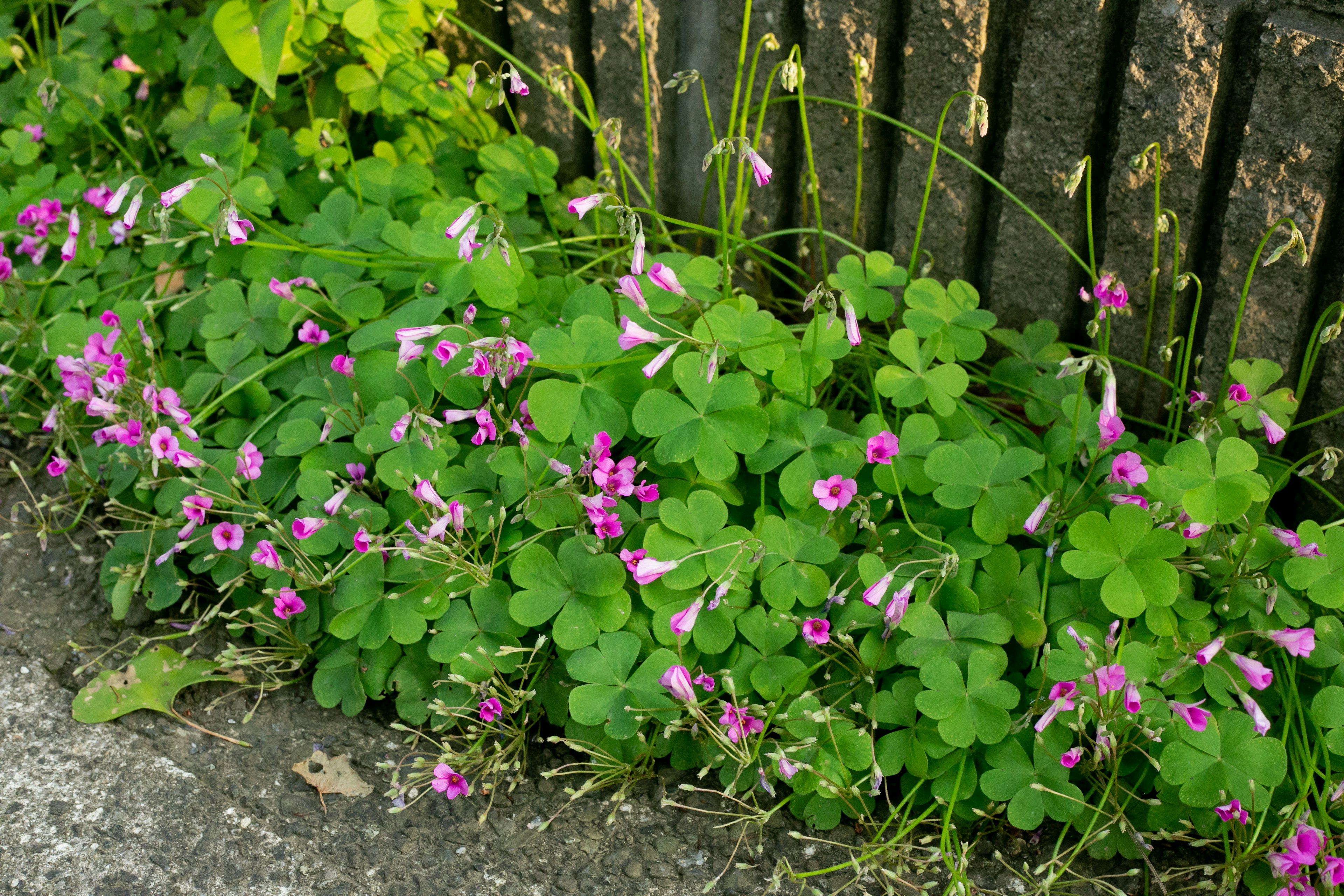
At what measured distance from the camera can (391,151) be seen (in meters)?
2.78

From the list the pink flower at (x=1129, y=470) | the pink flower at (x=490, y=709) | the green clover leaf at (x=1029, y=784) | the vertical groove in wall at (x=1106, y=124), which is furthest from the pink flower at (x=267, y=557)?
the vertical groove in wall at (x=1106, y=124)

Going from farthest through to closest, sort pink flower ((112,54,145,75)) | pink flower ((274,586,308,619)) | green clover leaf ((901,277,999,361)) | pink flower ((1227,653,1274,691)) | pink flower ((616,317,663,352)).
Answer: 1. pink flower ((112,54,145,75))
2. green clover leaf ((901,277,999,361))
3. pink flower ((274,586,308,619))
4. pink flower ((616,317,663,352))
5. pink flower ((1227,653,1274,691))

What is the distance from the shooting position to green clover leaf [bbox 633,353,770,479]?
6.28 ft

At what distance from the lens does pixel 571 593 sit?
1913 mm

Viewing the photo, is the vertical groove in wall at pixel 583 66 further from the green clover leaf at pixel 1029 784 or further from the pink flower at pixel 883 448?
the green clover leaf at pixel 1029 784

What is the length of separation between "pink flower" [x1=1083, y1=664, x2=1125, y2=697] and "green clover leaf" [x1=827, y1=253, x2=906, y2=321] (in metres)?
0.87

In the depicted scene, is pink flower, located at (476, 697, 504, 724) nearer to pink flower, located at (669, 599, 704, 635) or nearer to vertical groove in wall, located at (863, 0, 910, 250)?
pink flower, located at (669, 599, 704, 635)

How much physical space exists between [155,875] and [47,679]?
24.2 inches

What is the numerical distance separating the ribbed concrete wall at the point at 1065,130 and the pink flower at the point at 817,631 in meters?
1.04

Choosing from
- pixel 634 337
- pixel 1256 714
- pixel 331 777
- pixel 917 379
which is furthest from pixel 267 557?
pixel 1256 714

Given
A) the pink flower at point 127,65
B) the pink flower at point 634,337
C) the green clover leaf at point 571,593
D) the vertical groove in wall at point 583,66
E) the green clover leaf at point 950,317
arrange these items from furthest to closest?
the pink flower at point 127,65
the vertical groove in wall at point 583,66
the green clover leaf at point 950,317
the green clover leaf at point 571,593
the pink flower at point 634,337

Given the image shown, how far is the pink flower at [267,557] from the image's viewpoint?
195 cm

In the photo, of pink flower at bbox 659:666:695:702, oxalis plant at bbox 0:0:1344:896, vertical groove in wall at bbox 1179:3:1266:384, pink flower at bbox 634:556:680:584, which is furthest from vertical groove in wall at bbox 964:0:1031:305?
pink flower at bbox 659:666:695:702

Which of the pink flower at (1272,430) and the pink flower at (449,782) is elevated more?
the pink flower at (1272,430)
